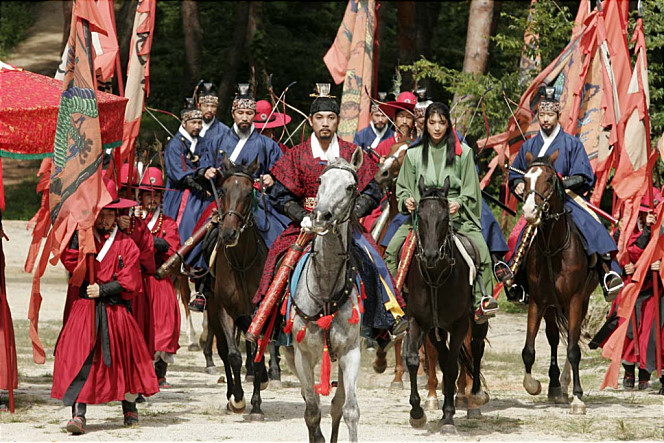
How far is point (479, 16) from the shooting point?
66.4ft

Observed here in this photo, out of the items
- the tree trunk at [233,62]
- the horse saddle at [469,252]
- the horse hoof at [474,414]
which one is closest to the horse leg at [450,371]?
the horse saddle at [469,252]

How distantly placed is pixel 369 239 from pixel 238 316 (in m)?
2.43

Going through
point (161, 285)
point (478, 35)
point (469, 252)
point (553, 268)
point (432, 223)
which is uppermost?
Result: point (478, 35)

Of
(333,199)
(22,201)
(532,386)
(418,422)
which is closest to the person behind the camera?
(333,199)

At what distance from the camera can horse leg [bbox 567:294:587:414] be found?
10734 mm

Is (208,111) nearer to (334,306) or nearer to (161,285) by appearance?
(161,285)

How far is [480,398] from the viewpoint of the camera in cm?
1084

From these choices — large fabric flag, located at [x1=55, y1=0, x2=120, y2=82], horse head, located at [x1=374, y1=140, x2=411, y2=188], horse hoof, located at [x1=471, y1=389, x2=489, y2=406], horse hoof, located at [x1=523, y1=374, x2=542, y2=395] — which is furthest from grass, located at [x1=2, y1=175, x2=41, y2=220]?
horse hoof, located at [x1=471, y1=389, x2=489, y2=406]

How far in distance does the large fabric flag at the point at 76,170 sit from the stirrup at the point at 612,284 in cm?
495

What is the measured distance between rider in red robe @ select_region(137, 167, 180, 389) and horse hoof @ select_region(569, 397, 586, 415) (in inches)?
170

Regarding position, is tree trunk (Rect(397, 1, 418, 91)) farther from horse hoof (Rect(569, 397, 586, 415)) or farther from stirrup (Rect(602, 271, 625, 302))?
horse hoof (Rect(569, 397, 586, 415))

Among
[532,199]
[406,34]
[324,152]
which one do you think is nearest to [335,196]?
[324,152]

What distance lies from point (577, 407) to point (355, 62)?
26.1ft

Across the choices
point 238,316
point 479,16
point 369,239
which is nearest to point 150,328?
point 238,316
